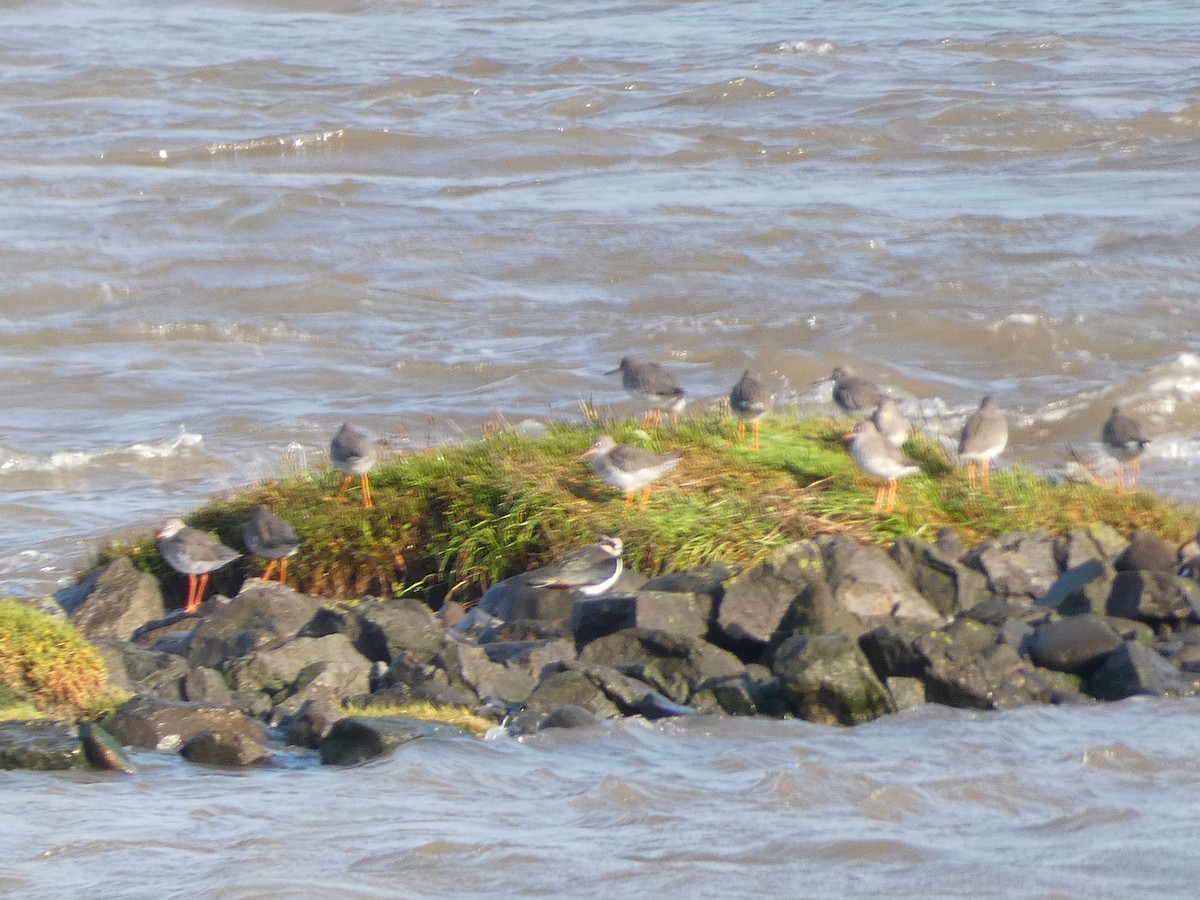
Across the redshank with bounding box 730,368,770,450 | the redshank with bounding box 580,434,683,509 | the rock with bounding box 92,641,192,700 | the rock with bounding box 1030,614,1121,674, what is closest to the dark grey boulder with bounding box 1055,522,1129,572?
the rock with bounding box 1030,614,1121,674

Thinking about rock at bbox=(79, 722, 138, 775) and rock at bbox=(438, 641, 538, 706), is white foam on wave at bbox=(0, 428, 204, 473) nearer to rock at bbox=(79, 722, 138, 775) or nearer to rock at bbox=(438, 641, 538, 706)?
rock at bbox=(438, 641, 538, 706)

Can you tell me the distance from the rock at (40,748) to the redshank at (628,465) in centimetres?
306

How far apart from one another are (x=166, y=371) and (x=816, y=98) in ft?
43.6

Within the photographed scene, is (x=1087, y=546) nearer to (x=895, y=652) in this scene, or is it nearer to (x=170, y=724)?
(x=895, y=652)

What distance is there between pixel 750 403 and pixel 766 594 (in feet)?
6.06

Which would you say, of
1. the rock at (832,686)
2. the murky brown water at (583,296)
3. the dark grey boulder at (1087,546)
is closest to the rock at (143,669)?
the murky brown water at (583,296)

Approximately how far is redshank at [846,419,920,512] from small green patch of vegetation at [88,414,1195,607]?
14cm

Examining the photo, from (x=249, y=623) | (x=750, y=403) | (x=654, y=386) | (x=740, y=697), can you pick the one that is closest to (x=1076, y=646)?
(x=740, y=697)

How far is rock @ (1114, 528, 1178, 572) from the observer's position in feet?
26.9

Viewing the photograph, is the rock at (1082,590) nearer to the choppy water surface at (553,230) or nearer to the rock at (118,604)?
the choppy water surface at (553,230)

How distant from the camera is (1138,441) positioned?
10164 mm

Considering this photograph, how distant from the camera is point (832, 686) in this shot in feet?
22.3

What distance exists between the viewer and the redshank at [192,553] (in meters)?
8.98

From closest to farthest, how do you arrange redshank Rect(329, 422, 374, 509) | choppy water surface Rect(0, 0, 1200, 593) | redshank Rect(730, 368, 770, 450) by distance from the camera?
redshank Rect(329, 422, 374, 509)
redshank Rect(730, 368, 770, 450)
choppy water surface Rect(0, 0, 1200, 593)
